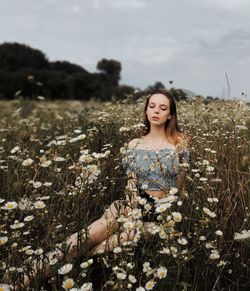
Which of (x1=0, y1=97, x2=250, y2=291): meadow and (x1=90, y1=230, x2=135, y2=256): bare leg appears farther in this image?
(x1=90, y1=230, x2=135, y2=256): bare leg

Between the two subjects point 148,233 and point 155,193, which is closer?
point 148,233

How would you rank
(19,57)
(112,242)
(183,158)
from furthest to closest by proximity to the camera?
1. (19,57)
2. (183,158)
3. (112,242)

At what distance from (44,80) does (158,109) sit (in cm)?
2555

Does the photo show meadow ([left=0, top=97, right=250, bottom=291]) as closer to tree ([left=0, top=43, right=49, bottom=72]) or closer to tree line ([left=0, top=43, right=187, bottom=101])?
tree line ([left=0, top=43, right=187, bottom=101])

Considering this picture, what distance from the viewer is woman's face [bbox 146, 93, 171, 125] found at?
12.6 feet

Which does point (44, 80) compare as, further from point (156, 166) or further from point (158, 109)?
point (156, 166)

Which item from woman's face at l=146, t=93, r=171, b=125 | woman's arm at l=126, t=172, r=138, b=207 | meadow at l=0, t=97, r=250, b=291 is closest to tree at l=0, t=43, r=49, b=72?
woman's face at l=146, t=93, r=171, b=125

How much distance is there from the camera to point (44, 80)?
28.7 m

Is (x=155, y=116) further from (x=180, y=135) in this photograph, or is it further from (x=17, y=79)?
(x=17, y=79)

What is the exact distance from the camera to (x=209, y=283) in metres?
2.54

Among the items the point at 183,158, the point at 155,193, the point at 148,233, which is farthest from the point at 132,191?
the point at 155,193

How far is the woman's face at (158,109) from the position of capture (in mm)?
3834

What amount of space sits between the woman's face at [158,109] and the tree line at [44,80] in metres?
14.2

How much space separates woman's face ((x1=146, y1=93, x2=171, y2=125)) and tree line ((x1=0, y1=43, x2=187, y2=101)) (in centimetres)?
1423
